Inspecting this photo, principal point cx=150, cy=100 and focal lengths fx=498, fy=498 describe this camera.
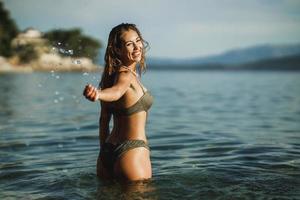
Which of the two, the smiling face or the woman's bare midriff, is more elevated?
the smiling face

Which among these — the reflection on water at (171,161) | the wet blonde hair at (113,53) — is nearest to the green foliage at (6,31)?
the reflection on water at (171,161)

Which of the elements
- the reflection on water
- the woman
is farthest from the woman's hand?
the reflection on water

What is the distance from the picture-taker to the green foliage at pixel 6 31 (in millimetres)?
125625

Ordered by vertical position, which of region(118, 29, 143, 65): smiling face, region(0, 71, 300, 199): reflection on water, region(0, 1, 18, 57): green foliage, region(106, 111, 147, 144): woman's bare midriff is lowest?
region(0, 71, 300, 199): reflection on water

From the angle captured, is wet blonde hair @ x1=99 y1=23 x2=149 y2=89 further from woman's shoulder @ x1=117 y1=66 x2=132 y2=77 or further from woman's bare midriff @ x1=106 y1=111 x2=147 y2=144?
woman's bare midriff @ x1=106 y1=111 x2=147 y2=144

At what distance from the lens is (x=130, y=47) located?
7109mm

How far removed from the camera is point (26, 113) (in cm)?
2383

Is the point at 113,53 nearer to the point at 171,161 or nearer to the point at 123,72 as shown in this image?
the point at 123,72

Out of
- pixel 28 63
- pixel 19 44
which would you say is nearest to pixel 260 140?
pixel 19 44

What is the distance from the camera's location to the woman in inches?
276

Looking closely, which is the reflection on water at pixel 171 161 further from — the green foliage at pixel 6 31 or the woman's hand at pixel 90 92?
the green foliage at pixel 6 31

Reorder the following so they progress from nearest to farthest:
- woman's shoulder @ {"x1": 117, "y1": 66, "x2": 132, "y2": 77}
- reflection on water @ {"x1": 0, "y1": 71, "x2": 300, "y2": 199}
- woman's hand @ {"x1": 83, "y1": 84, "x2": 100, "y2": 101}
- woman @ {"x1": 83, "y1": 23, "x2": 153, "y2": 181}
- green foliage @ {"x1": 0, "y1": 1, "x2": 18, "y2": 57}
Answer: woman's hand @ {"x1": 83, "y1": 84, "x2": 100, "y2": 101} → woman's shoulder @ {"x1": 117, "y1": 66, "x2": 132, "y2": 77} → woman @ {"x1": 83, "y1": 23, "x2": 153, "y2": 181} → reflection on water @ {"x1": 0, "y1": 71, "x2": 300, "y2": 199} → green foliage @ {"x1": 0, "y1": 1, "x2": 18, "y2": 57}

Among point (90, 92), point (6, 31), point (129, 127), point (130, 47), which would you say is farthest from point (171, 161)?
point (6, 31)

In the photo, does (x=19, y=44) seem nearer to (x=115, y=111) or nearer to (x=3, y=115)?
(x=3, y=115)
